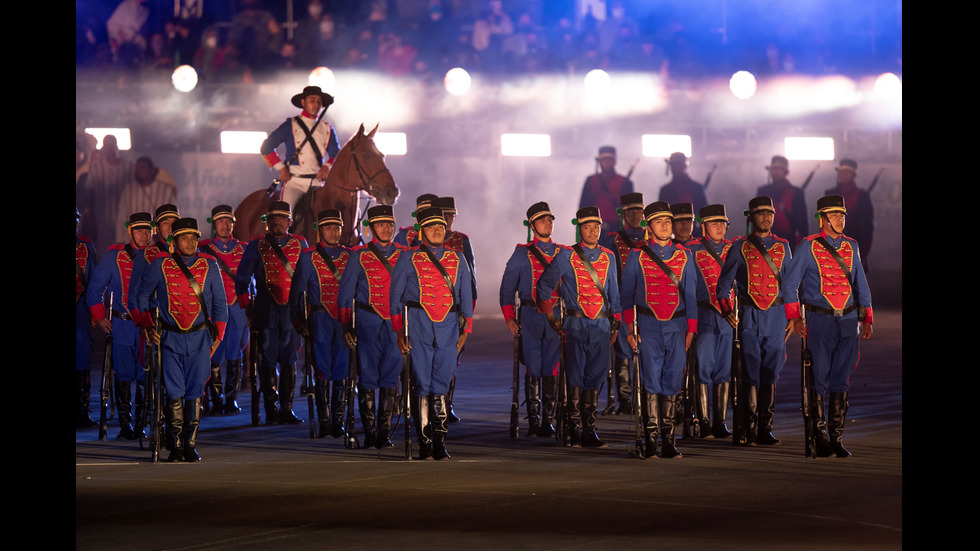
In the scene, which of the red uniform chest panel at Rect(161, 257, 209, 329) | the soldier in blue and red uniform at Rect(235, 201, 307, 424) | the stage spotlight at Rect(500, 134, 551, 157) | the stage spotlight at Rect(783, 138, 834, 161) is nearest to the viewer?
the red uniform chest panel at Rect(161, 257, 209, 329)

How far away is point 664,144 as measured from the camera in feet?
78.0

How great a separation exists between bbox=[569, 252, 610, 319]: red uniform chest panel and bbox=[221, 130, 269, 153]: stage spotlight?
12.2 m

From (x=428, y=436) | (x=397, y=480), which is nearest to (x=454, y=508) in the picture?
(x=397, y=480)

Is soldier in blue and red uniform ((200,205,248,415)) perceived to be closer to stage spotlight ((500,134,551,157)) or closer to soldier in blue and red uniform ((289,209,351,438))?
soldier in blue and red uniform ((289,209,351,438))

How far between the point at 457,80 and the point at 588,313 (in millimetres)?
12023

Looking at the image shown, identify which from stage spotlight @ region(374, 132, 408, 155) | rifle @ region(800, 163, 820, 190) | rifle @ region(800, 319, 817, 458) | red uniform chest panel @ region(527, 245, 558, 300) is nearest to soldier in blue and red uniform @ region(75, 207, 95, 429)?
red uniform chest panel @ region(527, 245, 558, 300)

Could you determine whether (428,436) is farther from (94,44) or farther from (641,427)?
(94,44)

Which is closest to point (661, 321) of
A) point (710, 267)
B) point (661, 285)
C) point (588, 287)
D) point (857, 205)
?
point (661, 285)

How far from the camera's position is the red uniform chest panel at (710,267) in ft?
39.4

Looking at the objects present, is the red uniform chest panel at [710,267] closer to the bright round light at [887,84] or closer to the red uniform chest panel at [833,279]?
the red uniform chest panel at [833,279]

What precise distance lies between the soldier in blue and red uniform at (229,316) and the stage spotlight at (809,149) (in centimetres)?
1213

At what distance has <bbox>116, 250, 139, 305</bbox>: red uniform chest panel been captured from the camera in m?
Answer: 12.5

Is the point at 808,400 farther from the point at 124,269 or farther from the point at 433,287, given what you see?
the point at 124,269

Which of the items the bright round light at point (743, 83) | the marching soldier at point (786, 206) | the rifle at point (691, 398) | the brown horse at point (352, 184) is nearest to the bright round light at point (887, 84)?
the bright round light at point (743, 83)
